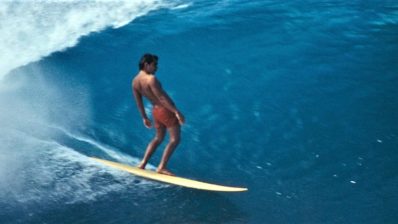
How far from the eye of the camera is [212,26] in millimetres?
11141

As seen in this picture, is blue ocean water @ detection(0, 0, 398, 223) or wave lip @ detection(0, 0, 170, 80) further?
wave lip @ detection(0, 0, 170, 80)

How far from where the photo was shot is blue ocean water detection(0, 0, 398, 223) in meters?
6.55

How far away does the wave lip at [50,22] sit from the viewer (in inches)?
444

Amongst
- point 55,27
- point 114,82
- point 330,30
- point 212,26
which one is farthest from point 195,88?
point 55,27

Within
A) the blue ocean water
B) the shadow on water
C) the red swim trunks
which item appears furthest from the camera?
the blue ocean water

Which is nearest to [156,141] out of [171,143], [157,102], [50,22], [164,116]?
[171,143]

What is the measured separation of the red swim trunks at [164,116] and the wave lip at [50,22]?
4.99 meters

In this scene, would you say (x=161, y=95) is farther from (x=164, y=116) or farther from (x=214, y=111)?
(x=214, y=111)

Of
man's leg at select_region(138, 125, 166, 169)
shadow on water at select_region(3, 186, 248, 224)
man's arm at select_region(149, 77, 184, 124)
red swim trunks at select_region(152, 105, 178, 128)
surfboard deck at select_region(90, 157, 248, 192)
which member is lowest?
shadow on water at select_region(3, 186, 248, 224)

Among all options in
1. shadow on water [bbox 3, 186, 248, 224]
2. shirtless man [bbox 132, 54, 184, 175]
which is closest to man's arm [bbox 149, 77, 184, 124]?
shirtless man [bbox 132, 54, 184, 175]

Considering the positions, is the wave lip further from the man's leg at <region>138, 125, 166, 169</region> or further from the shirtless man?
the shirtless man

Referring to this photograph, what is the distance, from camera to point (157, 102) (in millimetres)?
6340

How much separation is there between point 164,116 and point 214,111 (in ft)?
7.50

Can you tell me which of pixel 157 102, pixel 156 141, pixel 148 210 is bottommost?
pixel 148 210
